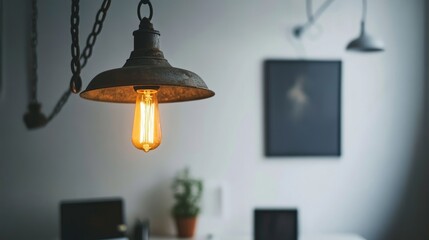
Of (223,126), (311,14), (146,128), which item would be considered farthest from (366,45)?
(146,128)

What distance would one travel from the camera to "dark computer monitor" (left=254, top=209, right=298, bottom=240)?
3.07m

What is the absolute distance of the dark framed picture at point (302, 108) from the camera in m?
3.59

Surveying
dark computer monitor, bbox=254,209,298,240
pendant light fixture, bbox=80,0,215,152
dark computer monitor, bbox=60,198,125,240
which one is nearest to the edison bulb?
pendant light fixture, bbox=80,0,215,152

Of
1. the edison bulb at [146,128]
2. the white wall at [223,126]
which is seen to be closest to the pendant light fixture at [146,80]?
the edison bulb at [146,128]

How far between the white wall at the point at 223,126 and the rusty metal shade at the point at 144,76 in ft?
6.70

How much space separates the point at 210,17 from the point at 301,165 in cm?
125

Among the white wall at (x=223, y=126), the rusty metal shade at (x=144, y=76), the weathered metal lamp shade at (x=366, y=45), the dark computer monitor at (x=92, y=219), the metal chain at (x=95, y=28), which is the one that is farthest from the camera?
the white wall at (x=223, y=126)

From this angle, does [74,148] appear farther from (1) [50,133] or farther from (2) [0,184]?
(2) [0,184]

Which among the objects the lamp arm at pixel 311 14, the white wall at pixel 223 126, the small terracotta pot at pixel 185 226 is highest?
the lamp arm at pixel 311 14

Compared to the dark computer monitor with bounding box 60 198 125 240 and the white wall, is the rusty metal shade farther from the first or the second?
the white wall

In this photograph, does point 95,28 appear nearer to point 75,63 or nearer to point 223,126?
point 75,63

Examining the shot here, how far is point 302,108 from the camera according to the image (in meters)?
3.60

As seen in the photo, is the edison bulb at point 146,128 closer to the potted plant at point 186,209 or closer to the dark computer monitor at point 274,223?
the dark computer monitor at point 274,223

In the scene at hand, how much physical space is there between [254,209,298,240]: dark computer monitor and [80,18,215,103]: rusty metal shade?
174 cm
